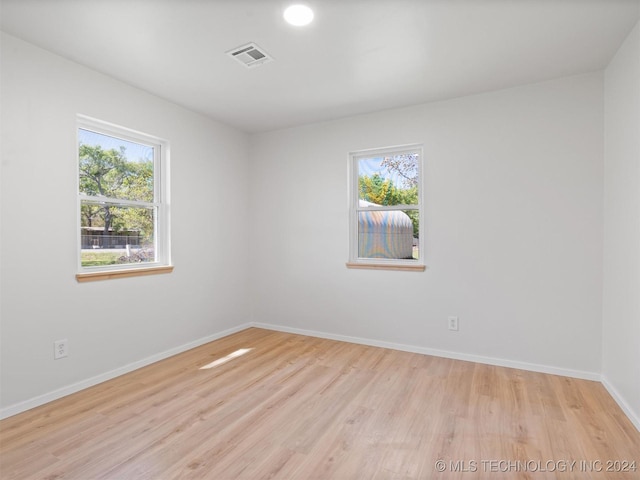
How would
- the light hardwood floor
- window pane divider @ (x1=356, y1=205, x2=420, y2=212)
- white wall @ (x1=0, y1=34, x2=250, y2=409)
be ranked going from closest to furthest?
1. the light hardwood floor
2. white wall @ (x1=0, y1=34, x2=250, y2=409)
3. window pane divider @ (x1=356, y1=205, x2=420, y2=212)

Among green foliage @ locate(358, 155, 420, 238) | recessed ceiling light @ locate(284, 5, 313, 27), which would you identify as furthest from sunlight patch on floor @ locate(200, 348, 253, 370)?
recessed ceiling light @ locate(284, 5, 313, 27)

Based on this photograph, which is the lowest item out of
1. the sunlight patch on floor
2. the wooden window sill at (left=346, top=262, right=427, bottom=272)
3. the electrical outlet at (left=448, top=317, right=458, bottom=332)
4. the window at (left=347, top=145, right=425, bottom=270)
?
the sunlight patch on floor

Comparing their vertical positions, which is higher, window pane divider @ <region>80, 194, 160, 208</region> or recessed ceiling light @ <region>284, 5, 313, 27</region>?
recessed ceiling light @ <region>284, 5, 313, 27</region>

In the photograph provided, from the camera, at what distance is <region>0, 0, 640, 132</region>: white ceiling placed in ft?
6.46

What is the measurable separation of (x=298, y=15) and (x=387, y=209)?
83.1 inches

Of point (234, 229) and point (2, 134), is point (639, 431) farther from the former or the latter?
point (2, 134)

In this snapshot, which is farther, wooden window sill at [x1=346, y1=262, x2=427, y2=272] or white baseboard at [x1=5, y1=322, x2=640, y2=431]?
wooden window sill at [x1=346, y1=262, x2=427, y2=272]

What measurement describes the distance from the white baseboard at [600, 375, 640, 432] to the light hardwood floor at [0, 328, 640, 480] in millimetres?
35

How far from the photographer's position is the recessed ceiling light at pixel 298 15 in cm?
195

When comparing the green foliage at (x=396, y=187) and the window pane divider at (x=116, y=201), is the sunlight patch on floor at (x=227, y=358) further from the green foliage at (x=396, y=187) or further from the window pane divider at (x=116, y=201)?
the green foliage at (x=396, y=187)

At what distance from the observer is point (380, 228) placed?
12.3ft

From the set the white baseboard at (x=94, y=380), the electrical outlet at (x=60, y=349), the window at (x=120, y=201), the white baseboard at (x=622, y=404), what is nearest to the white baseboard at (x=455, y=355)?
the white baseboard at (x=622, y=404)

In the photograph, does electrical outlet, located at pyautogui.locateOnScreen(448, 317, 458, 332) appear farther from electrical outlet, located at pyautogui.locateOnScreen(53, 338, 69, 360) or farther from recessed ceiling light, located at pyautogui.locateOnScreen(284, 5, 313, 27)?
electrical outlet, located at pyautogui.locateOnScreen(53, 338, 69, 360)

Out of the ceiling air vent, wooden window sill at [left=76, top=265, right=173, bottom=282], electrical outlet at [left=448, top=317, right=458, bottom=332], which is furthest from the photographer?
electrical outlet at [left=448, top=317, right=458, bottom=332]
